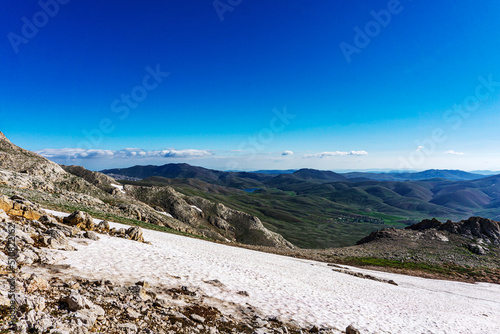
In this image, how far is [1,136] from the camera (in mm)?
61688

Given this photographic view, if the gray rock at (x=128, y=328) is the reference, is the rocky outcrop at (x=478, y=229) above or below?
below

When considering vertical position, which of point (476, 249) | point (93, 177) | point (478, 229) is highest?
point (93, 177)

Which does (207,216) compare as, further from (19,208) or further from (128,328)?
(128,328)

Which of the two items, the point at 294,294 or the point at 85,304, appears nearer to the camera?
the point at 85,304

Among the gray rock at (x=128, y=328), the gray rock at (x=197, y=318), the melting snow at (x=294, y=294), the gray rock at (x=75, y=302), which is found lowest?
the melting snow at (x=294, y=294)

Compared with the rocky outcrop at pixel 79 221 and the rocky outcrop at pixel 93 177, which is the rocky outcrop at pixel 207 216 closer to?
the rocky outcrop at pixel 93 177

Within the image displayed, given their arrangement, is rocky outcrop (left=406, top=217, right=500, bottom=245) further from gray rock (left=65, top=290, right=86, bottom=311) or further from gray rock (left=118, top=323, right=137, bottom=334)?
gray rock (left=65, top=290, right=86, bottom=311)

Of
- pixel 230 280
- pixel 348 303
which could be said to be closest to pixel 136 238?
pixel 230 280

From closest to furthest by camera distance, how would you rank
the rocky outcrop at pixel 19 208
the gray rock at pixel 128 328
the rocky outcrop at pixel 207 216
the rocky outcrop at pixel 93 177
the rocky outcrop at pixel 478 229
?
the gray rock at pixel 128 328 → the rocky outcrop at pixel 19 208 → the rocky outcrop at pixel 478 229 → the rocky outcrop at pixel 207 216 → the rocky outcrop at pixel 93 177

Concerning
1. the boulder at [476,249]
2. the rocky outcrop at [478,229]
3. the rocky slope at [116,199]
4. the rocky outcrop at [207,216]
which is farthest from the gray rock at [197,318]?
the rocky outcrop at [478,229]

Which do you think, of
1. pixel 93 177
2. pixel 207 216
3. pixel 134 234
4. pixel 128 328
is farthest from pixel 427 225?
pixel 93 177

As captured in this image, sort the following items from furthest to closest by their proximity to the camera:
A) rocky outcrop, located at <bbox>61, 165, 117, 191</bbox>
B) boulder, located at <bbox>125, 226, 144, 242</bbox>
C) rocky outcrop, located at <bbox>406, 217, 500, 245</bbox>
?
rocky outcrop, located at <bbox>61, 165, 117, 191</bbox>, rocky outcrop, located at <bbox>406, 217, 500, 245</bbox>, boulder, located at <bbox>125, 226, 144, 242</bbox>

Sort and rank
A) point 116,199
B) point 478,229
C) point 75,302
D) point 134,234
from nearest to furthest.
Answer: point 75,302
point 134,234
point 116,199
point 478,229

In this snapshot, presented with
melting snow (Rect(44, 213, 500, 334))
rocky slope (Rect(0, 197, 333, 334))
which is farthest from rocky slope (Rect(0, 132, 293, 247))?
rocky slope (Rect(0, 197, 333, 334))
